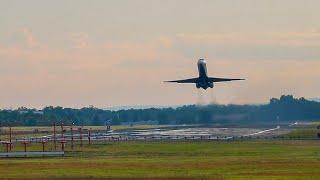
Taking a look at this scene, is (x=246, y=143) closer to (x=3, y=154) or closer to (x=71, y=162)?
(x=3, y=154)

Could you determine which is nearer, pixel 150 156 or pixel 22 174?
pixel 22 174

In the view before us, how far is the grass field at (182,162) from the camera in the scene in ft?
342

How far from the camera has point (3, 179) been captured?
328 ft

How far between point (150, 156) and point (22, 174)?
1393 inches

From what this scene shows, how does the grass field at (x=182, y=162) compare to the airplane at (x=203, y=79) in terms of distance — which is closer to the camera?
the grass field at (x=182, y=162)

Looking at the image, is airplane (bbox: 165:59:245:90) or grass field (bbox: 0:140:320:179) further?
airplane (bbox: 165:59:245:90)

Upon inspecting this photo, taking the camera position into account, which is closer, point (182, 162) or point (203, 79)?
point (182, 162)

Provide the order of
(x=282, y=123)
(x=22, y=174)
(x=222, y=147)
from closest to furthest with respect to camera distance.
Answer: (x=22, y=174) < (x=222, y=147) < (x=282, y=123)

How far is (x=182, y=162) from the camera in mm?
123188

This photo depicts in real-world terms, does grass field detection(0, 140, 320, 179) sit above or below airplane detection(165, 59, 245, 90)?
below

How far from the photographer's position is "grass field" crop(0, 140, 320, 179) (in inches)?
4107

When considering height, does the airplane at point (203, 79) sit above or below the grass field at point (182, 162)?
above

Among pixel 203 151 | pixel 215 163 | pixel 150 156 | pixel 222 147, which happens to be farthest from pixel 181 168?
pixel 222 147

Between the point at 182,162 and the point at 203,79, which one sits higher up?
the point at 203,79
